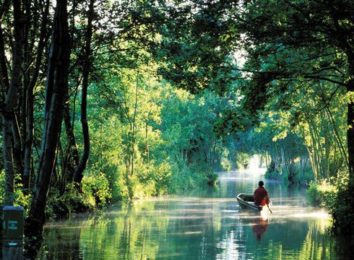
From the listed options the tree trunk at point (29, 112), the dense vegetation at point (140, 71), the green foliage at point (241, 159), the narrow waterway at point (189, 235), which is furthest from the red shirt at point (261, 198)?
the green foliage at point (241, 159)

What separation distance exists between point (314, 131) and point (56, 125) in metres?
30.0

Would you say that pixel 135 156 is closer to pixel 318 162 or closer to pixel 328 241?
pixel 318 162

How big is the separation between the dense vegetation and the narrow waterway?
1.76 m

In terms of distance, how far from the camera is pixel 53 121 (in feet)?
45.6

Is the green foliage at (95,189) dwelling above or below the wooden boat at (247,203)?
above

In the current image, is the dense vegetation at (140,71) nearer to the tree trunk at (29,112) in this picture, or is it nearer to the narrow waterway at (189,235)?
the tree trunk at (29,112)

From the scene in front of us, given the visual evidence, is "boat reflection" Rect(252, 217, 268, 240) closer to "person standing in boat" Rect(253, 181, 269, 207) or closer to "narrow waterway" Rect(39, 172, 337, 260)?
"narrow waterway" Rect(39, 172, 337, 260)

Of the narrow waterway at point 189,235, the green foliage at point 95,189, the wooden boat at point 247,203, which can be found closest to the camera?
the narrow waterway at point 189,235

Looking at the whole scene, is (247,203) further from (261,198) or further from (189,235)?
(189,235)

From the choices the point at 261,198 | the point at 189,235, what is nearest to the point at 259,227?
the point at 189,235

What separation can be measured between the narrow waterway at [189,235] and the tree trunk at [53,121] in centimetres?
205

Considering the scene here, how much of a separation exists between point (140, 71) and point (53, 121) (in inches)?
597

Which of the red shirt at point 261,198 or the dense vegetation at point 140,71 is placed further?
the red shirt at point 261,198

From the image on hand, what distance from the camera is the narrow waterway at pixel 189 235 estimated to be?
1694cm
